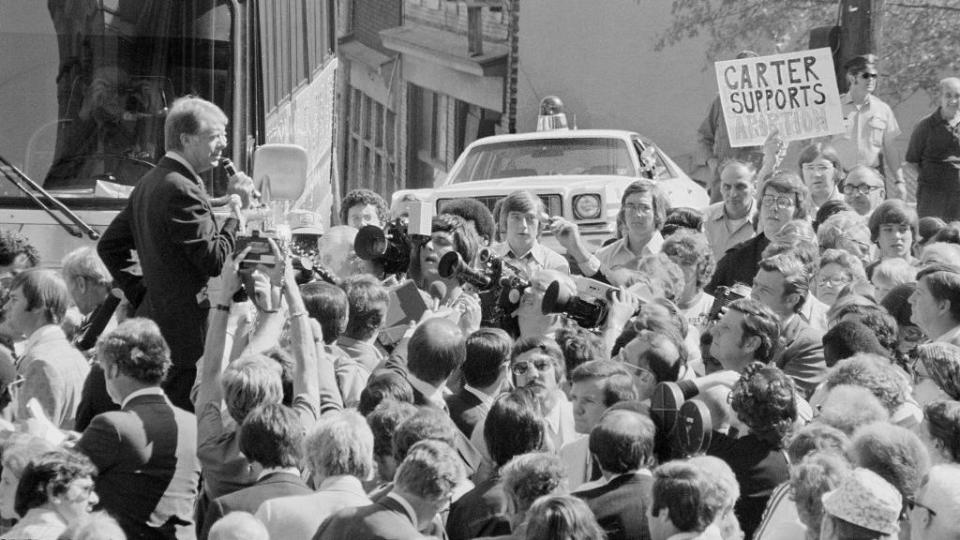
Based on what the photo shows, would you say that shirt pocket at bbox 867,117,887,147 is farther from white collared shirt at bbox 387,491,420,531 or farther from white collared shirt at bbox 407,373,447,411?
white collared shirt at bbox 387,491,420,531

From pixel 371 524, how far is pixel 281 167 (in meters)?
3.57

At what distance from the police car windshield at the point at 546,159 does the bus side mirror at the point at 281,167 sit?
20.3 ft

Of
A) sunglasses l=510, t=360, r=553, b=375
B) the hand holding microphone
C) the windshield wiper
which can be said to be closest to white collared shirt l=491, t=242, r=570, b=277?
the hand holding microphone

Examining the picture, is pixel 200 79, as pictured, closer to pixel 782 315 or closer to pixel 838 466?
pixel 782 315

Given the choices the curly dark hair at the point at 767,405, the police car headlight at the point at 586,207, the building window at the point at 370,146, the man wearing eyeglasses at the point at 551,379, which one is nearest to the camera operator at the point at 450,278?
the man wearing eyeglasses at the point at 551,379

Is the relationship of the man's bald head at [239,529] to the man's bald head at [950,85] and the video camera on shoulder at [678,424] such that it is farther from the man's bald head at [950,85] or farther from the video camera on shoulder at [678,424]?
the man's bald head at [950,85]

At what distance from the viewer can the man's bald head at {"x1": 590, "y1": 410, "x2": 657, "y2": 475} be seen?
5.40 meters

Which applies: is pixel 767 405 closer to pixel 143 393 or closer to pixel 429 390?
pixel 429 390

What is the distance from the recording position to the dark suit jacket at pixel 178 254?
7.06 meters

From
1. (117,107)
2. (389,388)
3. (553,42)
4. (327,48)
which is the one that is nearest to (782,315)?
(389,388)

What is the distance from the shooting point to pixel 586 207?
43.1 feet

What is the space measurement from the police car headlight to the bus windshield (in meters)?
4.36

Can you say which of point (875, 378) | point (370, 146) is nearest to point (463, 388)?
point (875, 378)

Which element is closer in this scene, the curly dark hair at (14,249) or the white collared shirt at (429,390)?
the white collared shirt at (429,390)
